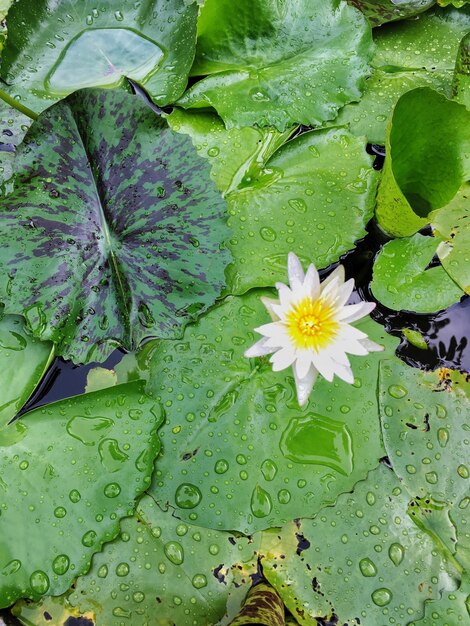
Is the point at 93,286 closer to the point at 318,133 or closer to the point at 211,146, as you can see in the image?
the point at 211,146

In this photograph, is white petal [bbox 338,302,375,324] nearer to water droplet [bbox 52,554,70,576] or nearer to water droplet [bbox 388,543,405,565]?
water droplet [bbox 388,543,405,565]

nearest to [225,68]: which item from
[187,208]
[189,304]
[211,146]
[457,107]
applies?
[211,146]

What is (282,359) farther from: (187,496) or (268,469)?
(187,496)

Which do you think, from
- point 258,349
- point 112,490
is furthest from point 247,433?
point 112,490

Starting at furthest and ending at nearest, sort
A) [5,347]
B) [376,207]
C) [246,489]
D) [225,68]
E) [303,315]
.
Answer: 1. [225,68]
2. [376,207]
3. [5,347]
4. [246,489]
5. [303,315]

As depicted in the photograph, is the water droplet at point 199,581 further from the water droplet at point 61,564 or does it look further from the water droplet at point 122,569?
the water droplet at point 61,564
